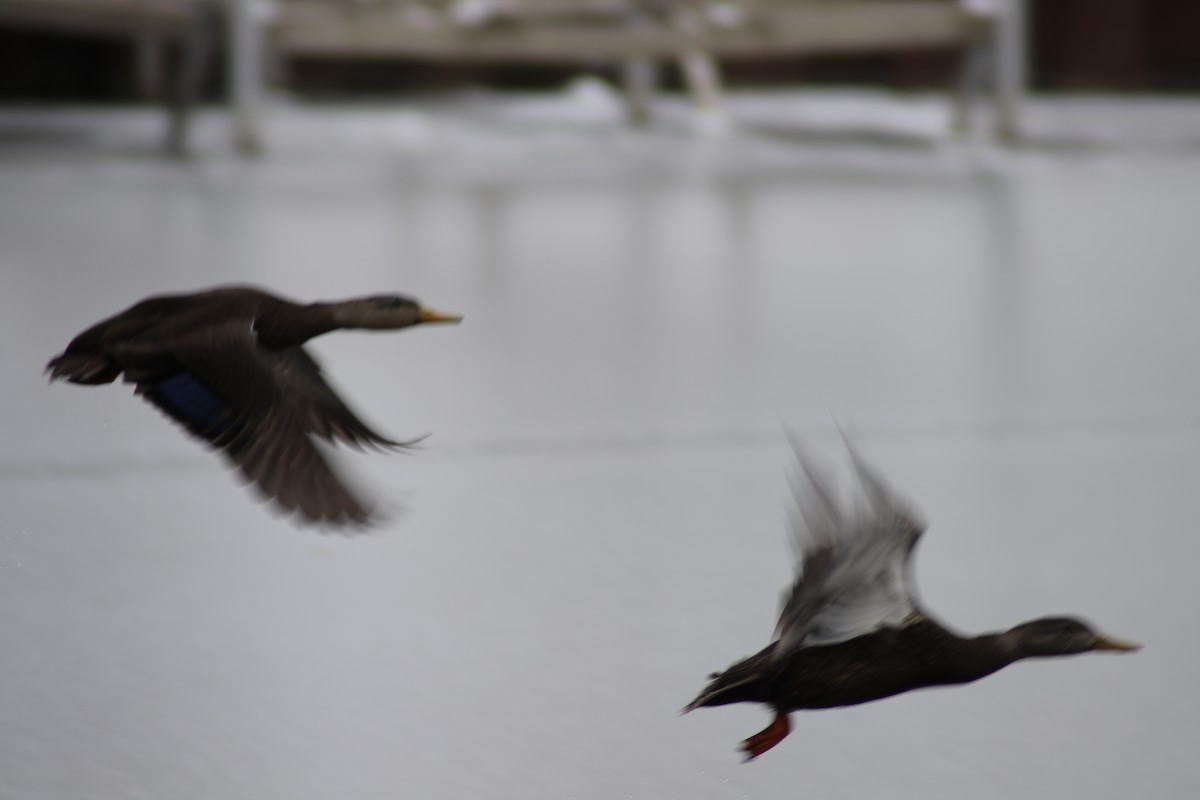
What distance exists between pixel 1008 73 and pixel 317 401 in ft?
16.8

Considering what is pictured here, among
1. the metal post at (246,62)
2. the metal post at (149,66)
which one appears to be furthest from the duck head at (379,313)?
the metal post at (149,66)

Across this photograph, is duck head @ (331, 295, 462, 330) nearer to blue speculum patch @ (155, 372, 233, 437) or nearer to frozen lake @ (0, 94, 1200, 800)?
blue speculum patch @ (155, 372, 233, 437)

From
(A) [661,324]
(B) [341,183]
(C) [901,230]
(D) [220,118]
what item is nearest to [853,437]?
(A) [661,324]

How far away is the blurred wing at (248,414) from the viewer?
0.81 meters

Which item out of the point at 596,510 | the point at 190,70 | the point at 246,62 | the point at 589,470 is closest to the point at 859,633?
the point at 596,510

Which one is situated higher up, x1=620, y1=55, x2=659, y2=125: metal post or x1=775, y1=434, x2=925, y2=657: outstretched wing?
x1=775, y1=434, x2=925, y2=657: outstretched wing

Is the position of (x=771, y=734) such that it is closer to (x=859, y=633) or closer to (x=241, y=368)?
(x=859, y=633)

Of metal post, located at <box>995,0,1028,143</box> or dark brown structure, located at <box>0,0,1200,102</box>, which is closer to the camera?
metal post, located at <box>995,0,1028,143</box>

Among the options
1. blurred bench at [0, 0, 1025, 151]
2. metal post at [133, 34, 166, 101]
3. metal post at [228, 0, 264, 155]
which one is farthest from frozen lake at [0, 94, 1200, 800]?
metal post at [133, 34, 166, 101]

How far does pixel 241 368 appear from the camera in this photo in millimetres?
818

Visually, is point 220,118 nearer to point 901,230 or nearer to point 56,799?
point 901,230

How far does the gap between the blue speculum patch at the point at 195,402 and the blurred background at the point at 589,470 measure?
25 centimetres

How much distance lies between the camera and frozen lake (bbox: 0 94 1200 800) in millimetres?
1043

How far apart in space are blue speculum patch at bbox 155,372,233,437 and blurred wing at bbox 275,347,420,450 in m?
0.04
